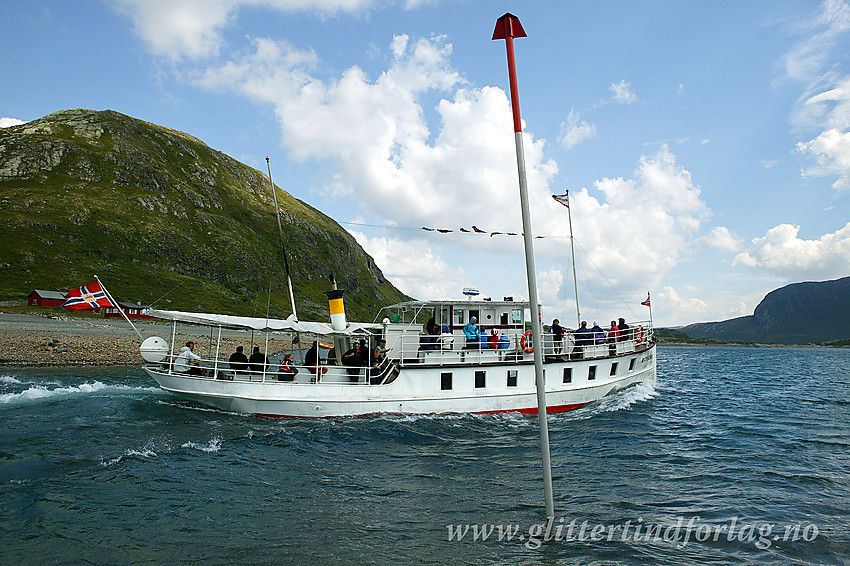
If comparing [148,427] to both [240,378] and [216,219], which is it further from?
[216,219]

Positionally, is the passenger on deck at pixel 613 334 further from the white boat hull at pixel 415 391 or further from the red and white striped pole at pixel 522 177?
the red and white striped pole at pixel 522 177

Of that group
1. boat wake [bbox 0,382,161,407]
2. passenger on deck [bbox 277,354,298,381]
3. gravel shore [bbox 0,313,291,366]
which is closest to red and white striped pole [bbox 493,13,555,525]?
passenger on deck [bbox 277,354,298,381]

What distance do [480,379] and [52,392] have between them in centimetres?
1999

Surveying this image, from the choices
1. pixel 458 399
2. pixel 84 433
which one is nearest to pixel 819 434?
pixel 458 399

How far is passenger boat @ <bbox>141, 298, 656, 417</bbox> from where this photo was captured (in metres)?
19.2

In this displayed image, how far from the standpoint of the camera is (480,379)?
21.5 m

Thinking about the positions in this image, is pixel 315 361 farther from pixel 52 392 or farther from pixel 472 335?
pixel 52 392

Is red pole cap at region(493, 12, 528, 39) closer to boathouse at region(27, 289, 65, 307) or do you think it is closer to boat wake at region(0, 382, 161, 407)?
boat wake at region(0, 382, 161, 407)

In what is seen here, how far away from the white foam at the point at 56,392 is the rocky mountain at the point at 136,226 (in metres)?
85.1

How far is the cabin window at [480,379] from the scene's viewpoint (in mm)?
21422

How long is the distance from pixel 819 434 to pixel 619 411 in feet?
25.6

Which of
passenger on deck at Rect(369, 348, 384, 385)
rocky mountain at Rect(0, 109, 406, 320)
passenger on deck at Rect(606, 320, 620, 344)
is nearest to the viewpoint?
passenger on deck at Rect(369, 348, 384, 385)

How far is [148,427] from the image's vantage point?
54.1 ft

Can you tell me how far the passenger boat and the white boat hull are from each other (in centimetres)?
4
